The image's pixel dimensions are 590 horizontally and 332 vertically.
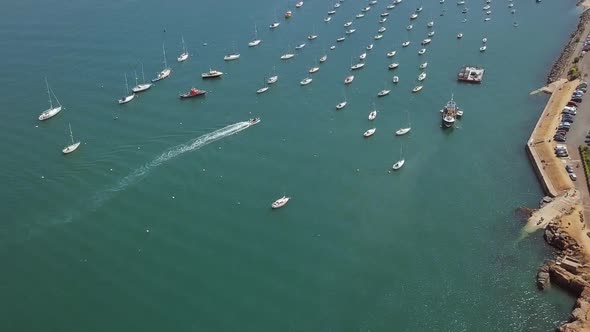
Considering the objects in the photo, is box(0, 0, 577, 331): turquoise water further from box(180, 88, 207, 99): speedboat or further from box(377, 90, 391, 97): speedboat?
box(180, 88, 207, 99): speedboat

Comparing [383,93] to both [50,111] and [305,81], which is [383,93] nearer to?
[305,81]

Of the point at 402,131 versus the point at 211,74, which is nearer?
the point at 402,131

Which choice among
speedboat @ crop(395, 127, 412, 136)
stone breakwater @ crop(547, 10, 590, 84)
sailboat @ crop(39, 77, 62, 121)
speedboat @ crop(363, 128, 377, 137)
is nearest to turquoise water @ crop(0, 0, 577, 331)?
sailboat @ crop(39, 77, 62, 121)

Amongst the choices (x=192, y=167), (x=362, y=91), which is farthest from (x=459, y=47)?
(x=192, y=167)

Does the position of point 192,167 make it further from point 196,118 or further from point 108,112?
point 108,112

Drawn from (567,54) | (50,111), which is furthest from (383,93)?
(50,111)

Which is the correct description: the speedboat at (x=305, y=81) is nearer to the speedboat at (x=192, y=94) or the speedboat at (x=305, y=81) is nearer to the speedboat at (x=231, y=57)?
the speedboat at (x=231, y=57)
